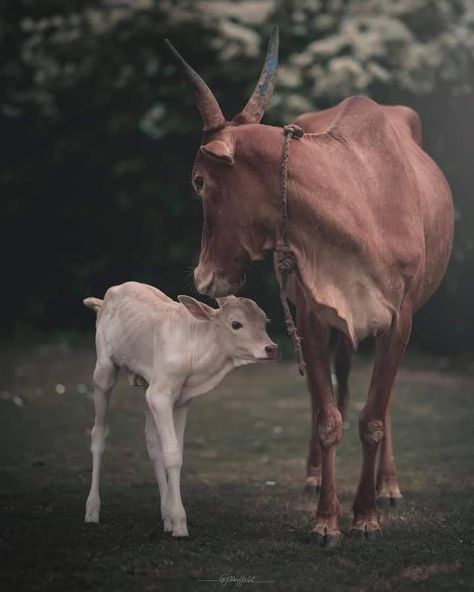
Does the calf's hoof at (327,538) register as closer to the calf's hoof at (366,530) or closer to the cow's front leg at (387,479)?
the calf's hoof at (366,530)

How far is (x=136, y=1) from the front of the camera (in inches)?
641

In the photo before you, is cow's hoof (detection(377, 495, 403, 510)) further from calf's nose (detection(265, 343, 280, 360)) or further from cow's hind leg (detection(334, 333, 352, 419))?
calf's nose (detection(265, 343, 280, 360))

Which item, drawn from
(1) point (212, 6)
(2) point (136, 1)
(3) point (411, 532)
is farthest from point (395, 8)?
(3) point (411, 532)

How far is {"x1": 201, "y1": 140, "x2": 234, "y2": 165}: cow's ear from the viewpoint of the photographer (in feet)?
21.0

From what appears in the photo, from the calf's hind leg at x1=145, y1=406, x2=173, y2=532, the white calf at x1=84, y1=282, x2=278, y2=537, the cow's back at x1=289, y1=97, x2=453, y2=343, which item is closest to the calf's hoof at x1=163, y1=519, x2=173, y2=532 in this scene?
the white calf at x1=84, y1=282, x2=278, y2=537

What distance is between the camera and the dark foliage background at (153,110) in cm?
1497

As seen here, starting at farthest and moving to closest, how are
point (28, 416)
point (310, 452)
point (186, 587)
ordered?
point (28, 416) → point (310, 452) → point (186, 587)

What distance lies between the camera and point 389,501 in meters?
8.16

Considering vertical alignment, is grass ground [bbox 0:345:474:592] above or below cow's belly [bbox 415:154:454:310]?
below

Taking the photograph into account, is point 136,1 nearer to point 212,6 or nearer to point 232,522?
point 212,6

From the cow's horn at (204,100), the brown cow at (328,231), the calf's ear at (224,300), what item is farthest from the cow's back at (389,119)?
the calf's ear at (224,300)

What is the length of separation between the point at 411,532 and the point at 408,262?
5.08 ft

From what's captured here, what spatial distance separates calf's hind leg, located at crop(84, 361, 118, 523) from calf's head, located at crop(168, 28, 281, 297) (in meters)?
0.78

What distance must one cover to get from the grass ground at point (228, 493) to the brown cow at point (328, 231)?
0.49 meters
